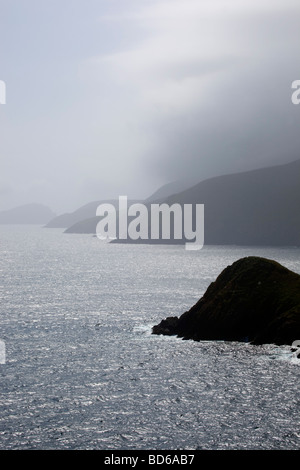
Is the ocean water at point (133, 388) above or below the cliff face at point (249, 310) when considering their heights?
below

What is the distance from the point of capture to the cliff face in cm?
5888

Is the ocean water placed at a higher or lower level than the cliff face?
lower

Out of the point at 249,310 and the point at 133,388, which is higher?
the point at 249,310

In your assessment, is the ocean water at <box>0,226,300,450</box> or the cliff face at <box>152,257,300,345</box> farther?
the cliff face at <box>152,257,300,345</box>

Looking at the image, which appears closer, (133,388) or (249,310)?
(133,388)

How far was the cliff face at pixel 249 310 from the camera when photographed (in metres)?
58.9

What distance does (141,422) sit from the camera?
35.6m

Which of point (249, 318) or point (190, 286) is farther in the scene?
point (190, 286)

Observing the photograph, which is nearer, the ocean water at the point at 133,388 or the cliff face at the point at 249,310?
the ocean water at the point at 133,388

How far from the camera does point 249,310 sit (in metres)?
61.4

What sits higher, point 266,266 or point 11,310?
point 266,266

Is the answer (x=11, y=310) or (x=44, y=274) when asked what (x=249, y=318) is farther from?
(x=44, y=274)
